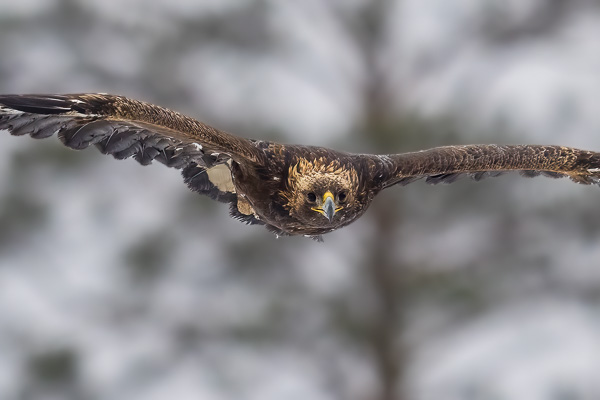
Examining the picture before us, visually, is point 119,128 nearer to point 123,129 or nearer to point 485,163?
point 123,129

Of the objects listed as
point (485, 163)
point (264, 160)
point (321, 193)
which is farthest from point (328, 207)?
point (485, 163)

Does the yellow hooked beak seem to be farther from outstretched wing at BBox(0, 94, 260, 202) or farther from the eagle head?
outstretched wing at BBox(0, 94, 260, 202)

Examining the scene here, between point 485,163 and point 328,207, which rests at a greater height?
point 485,163

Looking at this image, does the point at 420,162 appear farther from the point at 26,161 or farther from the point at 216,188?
the point at 26,161

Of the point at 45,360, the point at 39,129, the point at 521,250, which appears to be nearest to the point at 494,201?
the point at 521,250

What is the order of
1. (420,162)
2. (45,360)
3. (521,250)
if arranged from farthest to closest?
(521,250) → (45,360) → (420,162)

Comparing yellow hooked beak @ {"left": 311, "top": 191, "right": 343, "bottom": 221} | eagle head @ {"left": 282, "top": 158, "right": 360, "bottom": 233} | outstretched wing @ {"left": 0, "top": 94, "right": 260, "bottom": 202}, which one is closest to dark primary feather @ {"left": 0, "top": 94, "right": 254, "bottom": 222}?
outstretched wing @ {"left": 0, "top": 94, "right": 260, "bottom": 202}
